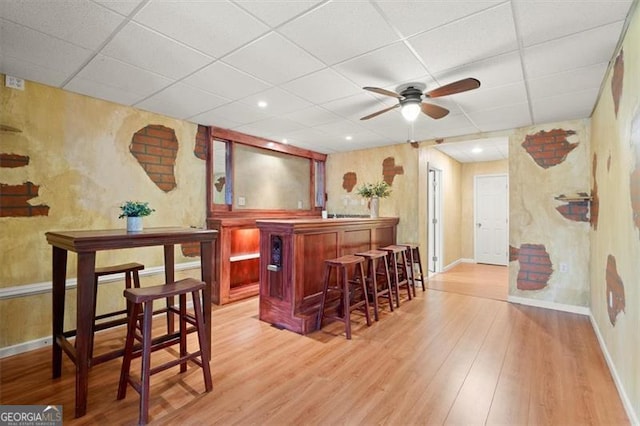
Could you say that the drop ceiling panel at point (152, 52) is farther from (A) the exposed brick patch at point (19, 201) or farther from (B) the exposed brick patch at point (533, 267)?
(B) the exposed brick patch at point (533, 267)

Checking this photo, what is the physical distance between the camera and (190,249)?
3855 mm

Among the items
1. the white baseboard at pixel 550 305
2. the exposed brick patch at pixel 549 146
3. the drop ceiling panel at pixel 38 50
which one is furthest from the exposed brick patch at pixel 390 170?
the drop ceiling panel at pixel 38 50

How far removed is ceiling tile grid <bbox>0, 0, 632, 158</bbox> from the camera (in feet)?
5.68

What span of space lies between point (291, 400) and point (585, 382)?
2092 millimetres

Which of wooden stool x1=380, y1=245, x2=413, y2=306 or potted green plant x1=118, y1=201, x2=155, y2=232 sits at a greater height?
potted green plant x1=118, y1=201, x2=155, y2=232

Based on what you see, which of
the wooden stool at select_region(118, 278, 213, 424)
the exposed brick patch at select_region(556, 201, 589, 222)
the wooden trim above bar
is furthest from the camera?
the wooden trim above bar

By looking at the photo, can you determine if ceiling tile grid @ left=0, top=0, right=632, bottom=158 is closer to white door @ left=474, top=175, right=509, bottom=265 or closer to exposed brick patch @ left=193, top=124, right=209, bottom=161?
exposed brick patch @ left=193, top=124, right=209, bottom=161

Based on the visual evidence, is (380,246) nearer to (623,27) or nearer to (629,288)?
(629,288)

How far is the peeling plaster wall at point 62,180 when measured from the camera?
8.41 ft

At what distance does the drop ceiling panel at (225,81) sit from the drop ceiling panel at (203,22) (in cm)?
34

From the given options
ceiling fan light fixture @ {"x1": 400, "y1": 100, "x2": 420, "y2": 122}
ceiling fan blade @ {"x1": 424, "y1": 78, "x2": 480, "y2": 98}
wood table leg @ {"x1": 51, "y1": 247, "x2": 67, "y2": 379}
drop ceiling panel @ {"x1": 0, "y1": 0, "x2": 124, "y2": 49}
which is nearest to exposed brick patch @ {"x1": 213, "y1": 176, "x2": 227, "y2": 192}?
wood table leg @ {"x1": 51, "y1": 247, "x2": 67, "y2": 379}

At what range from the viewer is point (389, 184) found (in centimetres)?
517

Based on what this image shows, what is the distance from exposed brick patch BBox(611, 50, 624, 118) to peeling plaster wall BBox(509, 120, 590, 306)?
5.34ft

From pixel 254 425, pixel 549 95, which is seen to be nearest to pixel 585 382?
pixel 254 425
